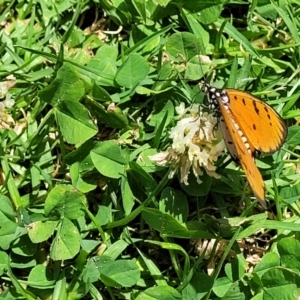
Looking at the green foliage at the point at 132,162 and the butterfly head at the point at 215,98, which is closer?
the butterfly head at the point at 215,98

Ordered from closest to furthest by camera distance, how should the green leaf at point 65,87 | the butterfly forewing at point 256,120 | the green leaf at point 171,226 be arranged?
the butterfly forewing at point 256,120 < the green leaf at point 171,226 < the green leaf at point 65,87

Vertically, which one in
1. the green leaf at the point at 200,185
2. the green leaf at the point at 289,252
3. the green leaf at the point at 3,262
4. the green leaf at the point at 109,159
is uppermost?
the green leaf at the point at 109,159

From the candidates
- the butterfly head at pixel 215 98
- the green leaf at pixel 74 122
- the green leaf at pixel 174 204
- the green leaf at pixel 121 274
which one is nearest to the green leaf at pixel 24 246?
the green leaf at pixel 121 274

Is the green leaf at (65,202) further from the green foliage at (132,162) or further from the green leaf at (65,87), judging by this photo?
the green leaf at (65,87)

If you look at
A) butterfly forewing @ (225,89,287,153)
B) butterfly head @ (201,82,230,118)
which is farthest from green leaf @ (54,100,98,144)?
butterfly forewing @ (225,89,287,153)

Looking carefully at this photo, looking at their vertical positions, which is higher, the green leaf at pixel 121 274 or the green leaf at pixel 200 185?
the green leaf at pixel 200 185

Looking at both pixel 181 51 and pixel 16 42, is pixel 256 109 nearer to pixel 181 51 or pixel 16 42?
pixel 181 51

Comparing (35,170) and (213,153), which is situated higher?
(213,153)

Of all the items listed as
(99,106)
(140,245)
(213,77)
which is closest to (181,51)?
(213,77)
